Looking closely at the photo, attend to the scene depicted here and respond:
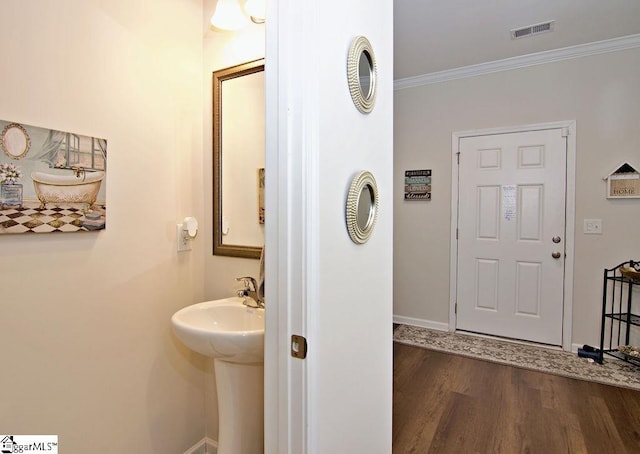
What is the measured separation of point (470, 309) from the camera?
3.47 m

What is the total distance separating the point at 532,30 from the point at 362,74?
94.7 inches

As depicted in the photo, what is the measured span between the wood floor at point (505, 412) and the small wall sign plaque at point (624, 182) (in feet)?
4.95

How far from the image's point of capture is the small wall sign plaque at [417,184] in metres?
3.65

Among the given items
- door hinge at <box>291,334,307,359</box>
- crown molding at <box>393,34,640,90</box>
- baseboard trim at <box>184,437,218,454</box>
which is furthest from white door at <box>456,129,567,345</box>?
door hinge at <box>291,334,307,359</box>

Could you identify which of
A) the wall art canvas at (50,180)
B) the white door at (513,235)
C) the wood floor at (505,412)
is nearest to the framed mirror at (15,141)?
the wall art canvas at (50,180)

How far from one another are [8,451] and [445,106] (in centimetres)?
388

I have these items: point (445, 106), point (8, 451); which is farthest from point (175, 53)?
point (445, 106)

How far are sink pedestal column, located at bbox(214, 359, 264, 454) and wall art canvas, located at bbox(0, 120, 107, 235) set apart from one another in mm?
775

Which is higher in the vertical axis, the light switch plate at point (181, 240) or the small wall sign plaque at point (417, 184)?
the small wall sign plaque at point (417, 184)

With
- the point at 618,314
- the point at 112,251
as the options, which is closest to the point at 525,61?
the point at 618,314

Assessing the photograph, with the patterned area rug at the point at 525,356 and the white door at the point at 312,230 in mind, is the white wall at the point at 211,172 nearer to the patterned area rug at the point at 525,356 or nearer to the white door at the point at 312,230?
the white door at the point at 312,230

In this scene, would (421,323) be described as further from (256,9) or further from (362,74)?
(256,9)

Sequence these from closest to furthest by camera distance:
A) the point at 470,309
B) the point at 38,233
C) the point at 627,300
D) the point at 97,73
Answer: the point at 38,233
the point at 97,73
the point at 627,300
the point at 470,309

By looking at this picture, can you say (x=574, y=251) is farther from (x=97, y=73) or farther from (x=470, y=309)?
(x=97, y=73)
